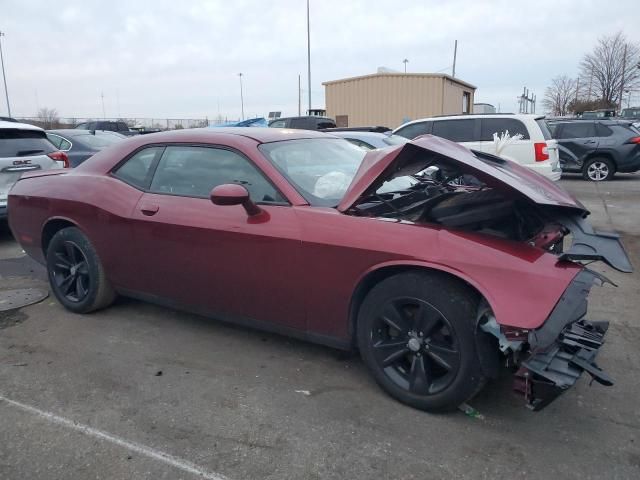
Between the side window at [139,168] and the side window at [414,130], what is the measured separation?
7854 mm

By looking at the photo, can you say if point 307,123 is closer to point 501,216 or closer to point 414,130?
point 414,130

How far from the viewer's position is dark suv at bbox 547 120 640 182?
525 inches

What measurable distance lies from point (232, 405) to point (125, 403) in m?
0.62

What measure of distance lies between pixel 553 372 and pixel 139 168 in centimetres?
317

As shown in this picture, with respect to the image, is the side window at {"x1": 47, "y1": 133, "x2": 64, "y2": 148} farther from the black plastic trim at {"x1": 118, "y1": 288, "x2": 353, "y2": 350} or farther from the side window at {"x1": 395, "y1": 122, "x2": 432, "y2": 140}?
the black plastic trim at {"x1": 118, "y1": 288, "x2": 353, "y2": 350}

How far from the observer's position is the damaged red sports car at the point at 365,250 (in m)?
2.57

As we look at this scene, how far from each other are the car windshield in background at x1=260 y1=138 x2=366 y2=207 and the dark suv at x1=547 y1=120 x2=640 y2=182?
11.7 metres

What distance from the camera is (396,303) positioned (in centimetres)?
285

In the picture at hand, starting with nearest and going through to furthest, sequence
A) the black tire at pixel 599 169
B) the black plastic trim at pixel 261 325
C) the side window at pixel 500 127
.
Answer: the black plastic trim at pixel 261 325, the side window at pixel 500 127, the black tire at pixel 599 169

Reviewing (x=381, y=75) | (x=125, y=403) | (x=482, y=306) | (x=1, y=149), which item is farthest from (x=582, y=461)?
(x=381, y=75)

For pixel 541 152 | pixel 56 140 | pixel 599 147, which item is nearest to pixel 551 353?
pixel 541 152

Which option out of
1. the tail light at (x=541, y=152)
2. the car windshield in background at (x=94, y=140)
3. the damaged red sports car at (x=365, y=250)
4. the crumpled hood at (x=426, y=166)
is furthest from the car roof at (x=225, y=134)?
the tail light at (x=541, y=152)

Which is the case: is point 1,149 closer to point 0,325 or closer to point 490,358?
point 0,325

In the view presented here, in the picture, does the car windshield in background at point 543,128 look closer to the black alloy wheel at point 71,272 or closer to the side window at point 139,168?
the side window at point 139,168
